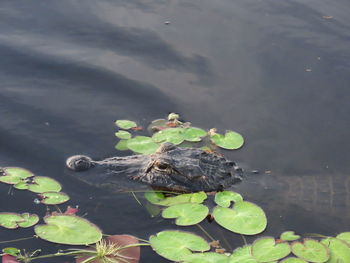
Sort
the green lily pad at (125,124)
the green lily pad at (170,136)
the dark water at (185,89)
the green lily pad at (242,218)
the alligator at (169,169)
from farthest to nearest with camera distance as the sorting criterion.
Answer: the green lily pad at (125,124)
the green lily pad at (170,136)
the dark water at (185,89)
the alligator at (169,169)
the green lily pad at (242,218)

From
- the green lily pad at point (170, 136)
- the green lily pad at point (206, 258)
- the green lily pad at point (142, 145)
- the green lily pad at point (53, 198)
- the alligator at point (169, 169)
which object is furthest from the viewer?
the green lily pad at point (170, 136)

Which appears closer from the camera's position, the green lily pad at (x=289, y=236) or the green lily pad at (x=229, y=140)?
the green lily pad at (x=289, y=236)

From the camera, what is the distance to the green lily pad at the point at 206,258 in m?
3.87

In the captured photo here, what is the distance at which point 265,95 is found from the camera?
6.07 meters

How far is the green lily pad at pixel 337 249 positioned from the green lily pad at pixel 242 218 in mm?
477

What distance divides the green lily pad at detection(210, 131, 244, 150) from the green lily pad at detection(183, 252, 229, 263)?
1465 millimetres

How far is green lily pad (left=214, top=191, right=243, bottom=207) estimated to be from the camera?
452 cm

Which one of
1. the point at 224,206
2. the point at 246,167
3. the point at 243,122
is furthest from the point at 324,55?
the point at 224,206

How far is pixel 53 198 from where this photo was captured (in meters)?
4.42

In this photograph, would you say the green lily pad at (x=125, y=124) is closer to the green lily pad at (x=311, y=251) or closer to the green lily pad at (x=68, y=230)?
the green lily pad at (x=68, y=230)

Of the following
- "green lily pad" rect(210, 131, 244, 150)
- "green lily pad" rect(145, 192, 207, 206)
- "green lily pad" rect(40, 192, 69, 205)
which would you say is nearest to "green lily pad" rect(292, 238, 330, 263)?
"green lily pad" rect(145, 192, 207, 206)

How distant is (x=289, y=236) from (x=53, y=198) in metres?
1.80

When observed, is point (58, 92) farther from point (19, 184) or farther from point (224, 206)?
point (224, 206)

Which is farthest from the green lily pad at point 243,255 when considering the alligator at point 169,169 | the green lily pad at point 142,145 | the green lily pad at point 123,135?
the green lily pad at point 123,135
